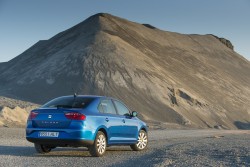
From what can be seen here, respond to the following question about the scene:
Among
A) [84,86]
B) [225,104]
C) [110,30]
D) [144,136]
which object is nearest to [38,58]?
[110,30]

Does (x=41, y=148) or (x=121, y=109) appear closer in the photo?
(x=41, y=148)

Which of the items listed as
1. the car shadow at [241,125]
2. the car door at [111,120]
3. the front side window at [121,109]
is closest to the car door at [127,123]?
the front side window at [121,109]

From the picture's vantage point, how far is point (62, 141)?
12.4 m

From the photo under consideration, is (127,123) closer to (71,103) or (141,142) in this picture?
(141,142)

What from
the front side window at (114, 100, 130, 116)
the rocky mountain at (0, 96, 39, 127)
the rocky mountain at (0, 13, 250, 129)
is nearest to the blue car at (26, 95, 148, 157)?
the front side window at (114, 100, 130, 116)

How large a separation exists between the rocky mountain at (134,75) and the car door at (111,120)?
33.9 meters

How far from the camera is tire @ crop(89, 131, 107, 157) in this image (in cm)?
1275

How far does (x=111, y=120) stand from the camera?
13562 mm

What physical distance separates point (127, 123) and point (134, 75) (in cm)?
5160

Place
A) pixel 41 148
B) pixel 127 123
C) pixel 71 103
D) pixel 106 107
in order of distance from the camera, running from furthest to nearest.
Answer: pixel 127 123, pixel 106 107, pixel 41 148, pixel 71 103

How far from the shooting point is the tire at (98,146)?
12749mm

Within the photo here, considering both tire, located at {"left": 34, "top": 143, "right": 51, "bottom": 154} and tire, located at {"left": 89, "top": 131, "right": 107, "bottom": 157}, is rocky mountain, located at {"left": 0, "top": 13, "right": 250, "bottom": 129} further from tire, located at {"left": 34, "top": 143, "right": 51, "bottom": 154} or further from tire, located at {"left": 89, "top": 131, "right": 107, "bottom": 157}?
tire, located at {"left": 89, "top": 131, "right": 107, "bottom": 157}

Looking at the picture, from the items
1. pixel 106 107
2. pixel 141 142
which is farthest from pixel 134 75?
pixel 106 107

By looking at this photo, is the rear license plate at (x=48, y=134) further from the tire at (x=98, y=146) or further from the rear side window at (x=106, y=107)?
the rear side window at (x=106, y=107)
